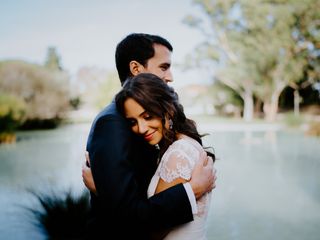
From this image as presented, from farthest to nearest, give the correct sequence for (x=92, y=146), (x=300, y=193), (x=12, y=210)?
(x=300, y=193) → (x=12, y=210) → (x=92, y=146)

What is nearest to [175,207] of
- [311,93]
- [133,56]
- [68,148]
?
[133,56]

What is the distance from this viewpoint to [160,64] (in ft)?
4.99

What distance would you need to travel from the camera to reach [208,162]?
1269 mm

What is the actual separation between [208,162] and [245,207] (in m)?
3.59

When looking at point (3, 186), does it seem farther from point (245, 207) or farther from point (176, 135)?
point (176, 135)

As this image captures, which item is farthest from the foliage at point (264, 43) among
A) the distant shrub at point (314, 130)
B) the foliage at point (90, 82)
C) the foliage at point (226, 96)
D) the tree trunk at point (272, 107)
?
the foliage at point (90, 82)

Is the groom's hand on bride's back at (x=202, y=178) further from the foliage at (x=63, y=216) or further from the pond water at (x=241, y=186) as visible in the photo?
the pond water at (x=241, y=186)

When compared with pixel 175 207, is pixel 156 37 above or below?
above

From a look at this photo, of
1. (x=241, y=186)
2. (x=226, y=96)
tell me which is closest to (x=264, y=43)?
(x=226, y=96)

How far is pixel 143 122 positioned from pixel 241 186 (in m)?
4.85

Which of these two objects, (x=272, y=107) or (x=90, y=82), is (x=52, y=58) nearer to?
(x=90, y=82)

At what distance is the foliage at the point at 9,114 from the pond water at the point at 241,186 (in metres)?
1.44

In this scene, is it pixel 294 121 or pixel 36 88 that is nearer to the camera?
pixel 294 121

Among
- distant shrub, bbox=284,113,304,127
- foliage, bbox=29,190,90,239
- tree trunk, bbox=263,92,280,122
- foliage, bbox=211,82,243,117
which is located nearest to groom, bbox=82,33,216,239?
foliage, bbox=29,190,90,239
